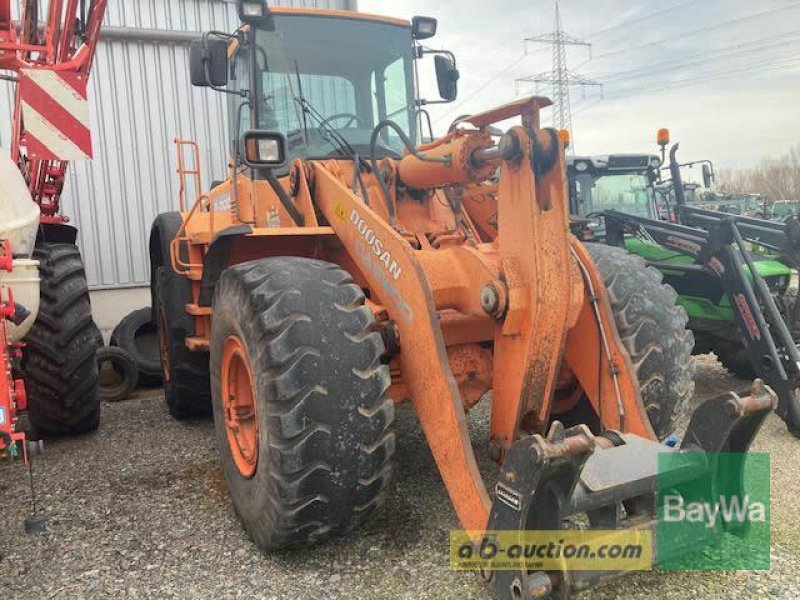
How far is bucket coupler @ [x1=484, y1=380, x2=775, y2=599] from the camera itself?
2191mm

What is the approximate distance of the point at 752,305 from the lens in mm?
5066

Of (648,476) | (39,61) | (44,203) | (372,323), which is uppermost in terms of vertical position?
(39,61)

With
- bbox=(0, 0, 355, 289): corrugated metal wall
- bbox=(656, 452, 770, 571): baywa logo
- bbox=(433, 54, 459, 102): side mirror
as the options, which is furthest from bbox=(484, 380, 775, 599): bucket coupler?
bbox=(0, 0, 355, 289): corrugated metal wall

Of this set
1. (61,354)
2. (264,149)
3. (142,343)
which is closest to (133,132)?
(142,343)

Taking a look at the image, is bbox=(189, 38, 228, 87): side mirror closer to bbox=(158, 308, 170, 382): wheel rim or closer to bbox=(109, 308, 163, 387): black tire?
bbox=(158, 308, 170, 382): wheel rim

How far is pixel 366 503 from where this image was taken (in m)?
2.78

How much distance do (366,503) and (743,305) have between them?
368cm

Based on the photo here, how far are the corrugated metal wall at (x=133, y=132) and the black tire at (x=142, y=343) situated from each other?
1.11m

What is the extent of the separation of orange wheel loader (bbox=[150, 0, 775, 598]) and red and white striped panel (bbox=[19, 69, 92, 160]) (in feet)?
2.63

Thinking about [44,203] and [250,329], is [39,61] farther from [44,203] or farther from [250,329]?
[250,329]

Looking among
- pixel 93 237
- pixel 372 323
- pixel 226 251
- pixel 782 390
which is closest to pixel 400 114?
pixel 226 251

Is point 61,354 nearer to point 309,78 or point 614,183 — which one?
point 309,78

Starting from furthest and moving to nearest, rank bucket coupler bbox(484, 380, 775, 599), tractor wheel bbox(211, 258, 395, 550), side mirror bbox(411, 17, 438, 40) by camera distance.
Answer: side mirror bbox(411, 17, 438, 40)
tractor wheel bbox(211, 258, 395, 550)
bucket coupler bbox(484, 380, 775, 599)

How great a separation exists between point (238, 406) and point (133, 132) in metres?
6.20
